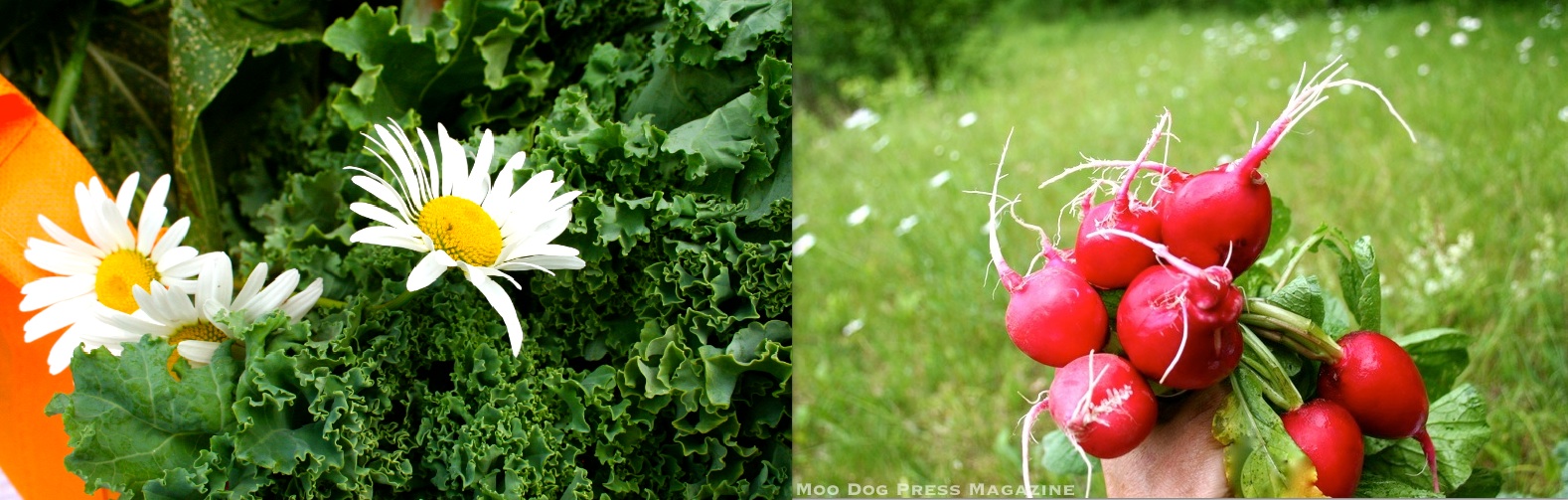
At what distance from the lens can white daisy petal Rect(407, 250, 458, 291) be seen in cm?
74

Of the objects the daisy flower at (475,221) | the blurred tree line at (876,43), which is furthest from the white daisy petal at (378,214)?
the blurred tree line at (876,43)

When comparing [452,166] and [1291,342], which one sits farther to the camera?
[452,166]

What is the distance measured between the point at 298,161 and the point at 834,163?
1.42 meters

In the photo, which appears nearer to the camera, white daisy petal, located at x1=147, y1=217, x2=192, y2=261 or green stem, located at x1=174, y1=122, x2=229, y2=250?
white daisy petal, located at x1=147, y1=217, x2=192, y2=261

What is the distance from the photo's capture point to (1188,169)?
1.98 metres

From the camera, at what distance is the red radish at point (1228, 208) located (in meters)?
0.59

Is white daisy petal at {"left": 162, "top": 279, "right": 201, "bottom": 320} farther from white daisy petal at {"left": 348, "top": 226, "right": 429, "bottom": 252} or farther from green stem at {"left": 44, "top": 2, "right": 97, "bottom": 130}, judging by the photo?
green stem at {"left": 44, "top": 2, "right": 97, "bottom": 130}

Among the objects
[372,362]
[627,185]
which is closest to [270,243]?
[372,362]

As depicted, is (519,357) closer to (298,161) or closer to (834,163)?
(298,161)

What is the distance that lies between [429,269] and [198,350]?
248mm

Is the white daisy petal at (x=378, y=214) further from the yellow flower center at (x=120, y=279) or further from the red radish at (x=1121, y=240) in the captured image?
the red radish at (x=1121, y=240)

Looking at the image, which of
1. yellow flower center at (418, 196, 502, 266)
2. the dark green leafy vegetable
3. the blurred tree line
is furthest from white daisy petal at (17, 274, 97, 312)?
the blurred tree line

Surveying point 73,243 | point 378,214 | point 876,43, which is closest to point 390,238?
point 378,214

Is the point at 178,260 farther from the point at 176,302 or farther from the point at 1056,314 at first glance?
the point at 1056,314
